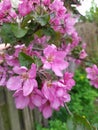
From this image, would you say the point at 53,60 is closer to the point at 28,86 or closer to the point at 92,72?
the point at 28,86

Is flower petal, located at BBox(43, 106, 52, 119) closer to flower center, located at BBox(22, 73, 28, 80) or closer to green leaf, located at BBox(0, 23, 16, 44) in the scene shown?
flower center, located at BBox(22, 73, 28, 80)

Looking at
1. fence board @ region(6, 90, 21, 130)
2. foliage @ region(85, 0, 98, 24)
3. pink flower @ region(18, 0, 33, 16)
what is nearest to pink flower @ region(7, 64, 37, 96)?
pink flower @ region(18, 0, 33, 16)

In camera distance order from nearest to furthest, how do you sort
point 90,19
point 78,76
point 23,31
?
1. point 23,31
2. point 78,76
3. point 90,19

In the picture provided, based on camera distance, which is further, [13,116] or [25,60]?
[13,116]

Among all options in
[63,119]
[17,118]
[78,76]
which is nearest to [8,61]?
[17,118]

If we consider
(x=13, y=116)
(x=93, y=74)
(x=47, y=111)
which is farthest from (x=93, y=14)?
(x=47, y=111)

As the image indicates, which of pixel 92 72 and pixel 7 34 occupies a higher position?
pixel 7 34

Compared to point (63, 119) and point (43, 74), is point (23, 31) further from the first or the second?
point (63, 119)
